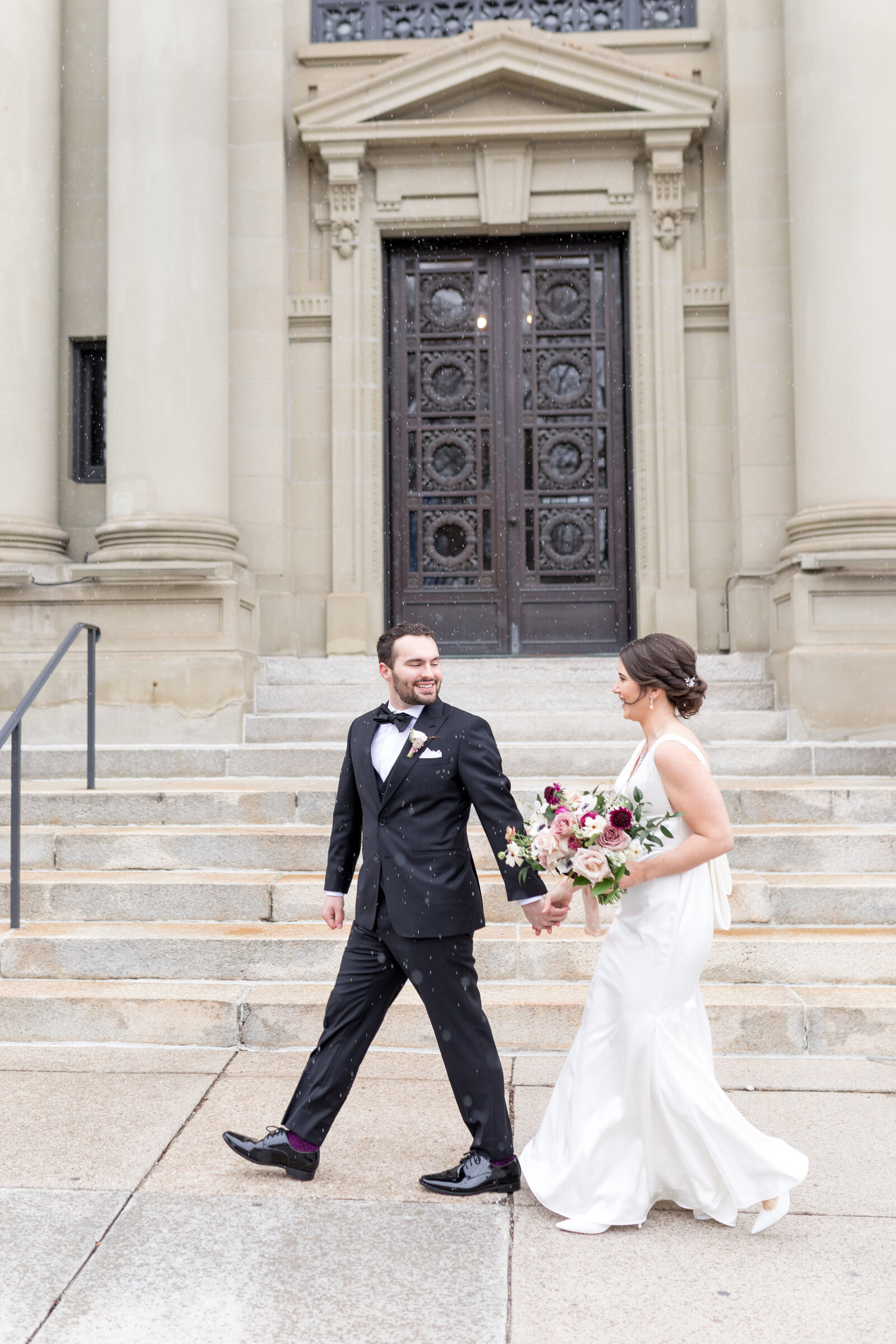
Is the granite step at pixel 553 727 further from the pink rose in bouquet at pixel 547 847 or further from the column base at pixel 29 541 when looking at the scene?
A: the pink rose in bouquet at pixel 547 847

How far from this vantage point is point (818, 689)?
8.50m

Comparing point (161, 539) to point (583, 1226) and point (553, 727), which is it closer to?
point (553, 727)

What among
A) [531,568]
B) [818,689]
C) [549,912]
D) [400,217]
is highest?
[400,217]

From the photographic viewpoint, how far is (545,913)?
3.52 m

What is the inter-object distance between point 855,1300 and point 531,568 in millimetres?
8362

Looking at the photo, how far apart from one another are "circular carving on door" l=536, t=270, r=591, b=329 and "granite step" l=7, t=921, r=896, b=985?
6.87m

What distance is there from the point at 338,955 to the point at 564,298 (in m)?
7.41

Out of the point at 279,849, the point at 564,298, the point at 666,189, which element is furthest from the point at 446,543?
the point at 279,849

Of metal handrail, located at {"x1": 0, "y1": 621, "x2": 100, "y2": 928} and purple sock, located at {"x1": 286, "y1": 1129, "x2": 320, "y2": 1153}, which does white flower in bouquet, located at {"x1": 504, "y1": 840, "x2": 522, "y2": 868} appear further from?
metal handrail, located at {"x1": 0, "y1": 621, "x2": 100, "y2": 928}

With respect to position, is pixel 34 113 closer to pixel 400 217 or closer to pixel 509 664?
pixel 400 217

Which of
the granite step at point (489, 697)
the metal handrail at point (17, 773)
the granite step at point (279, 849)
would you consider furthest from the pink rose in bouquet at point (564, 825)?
the granite step at point (489, 697)

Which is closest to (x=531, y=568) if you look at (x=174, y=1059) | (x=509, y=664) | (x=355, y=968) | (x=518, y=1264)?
(x=509, y=664)

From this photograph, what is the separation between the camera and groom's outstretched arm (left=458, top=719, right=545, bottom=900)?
3654 mm

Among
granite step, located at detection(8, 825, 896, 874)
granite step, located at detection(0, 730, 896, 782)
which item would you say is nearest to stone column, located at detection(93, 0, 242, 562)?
granite step, located at detection(0, 730, 896, 782)
